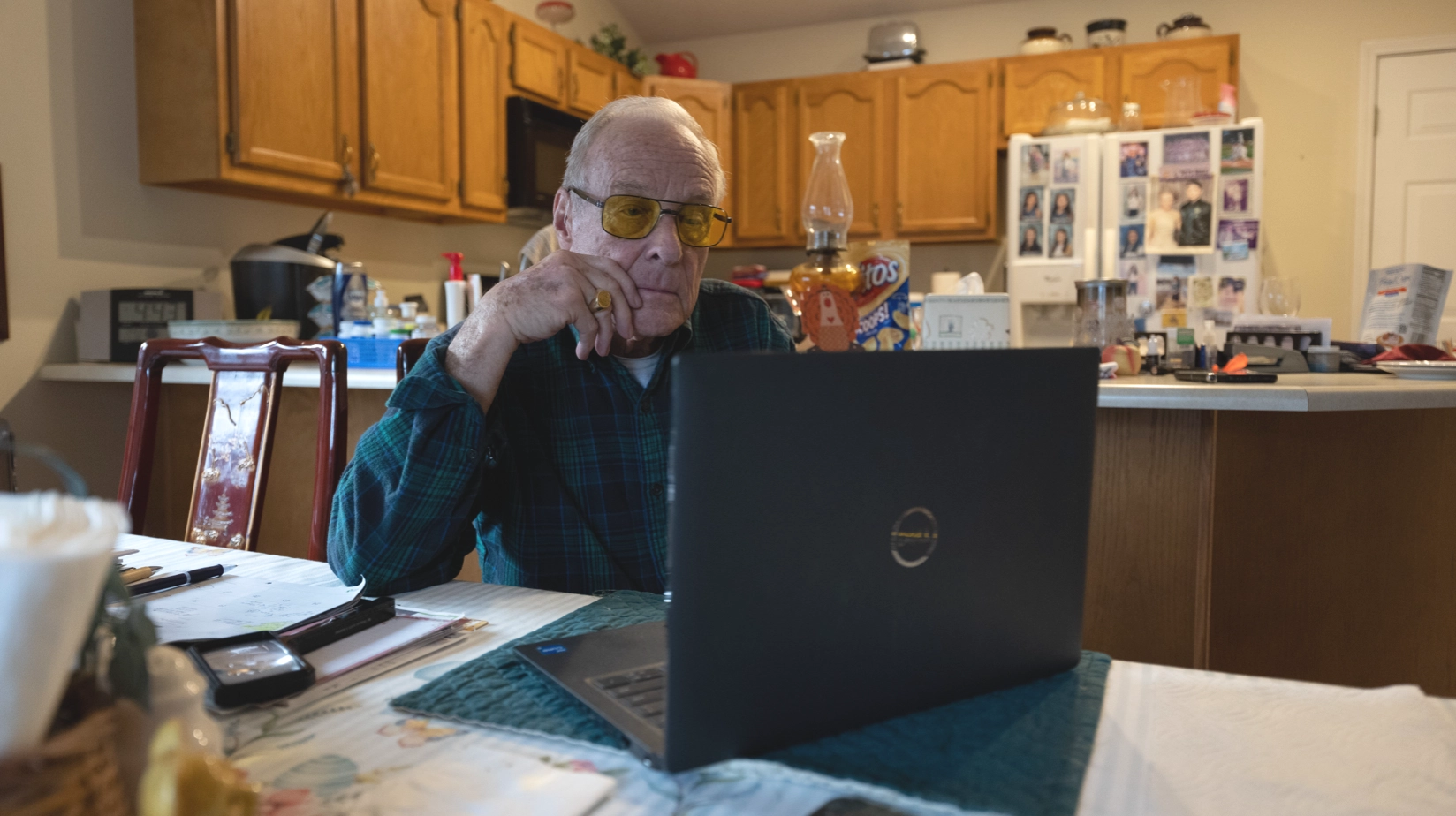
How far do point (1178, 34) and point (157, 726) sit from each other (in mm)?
4650

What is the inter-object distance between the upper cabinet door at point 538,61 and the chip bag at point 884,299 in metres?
2.60

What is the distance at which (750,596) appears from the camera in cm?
49

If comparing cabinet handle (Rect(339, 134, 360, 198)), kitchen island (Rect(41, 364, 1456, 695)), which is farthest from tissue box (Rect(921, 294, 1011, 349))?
cabinet handle (Rect(339, 134, 360, 198))

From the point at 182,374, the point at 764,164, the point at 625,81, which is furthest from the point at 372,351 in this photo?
the point at 764,164

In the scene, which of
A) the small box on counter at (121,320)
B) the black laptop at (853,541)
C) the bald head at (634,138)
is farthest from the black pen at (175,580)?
the small box on counter at (121,320)

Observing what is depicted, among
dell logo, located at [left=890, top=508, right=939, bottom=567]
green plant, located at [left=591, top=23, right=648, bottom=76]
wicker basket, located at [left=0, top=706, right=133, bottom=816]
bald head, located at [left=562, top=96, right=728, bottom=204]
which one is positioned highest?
green plant, located at [left=591, top=23, right=648, bottom=76]

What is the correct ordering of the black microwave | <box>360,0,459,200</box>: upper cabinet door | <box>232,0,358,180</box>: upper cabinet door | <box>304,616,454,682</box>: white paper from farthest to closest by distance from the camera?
the black microwave, <box>360,0,459,200</box>: upper cabinet door, <box>232,0,358,180</box>: upper cabinet door, <box>304,616,454,682</box>: white paper

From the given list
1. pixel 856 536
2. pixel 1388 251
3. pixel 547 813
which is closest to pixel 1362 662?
pixel 856 536

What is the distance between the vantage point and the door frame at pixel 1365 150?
4047 mm

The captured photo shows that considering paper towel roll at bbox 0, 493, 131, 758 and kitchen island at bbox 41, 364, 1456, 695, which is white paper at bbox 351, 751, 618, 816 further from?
kitchen island at bbox 41, 364, 1456, 695

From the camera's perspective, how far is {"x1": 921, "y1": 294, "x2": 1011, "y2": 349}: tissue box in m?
1.64

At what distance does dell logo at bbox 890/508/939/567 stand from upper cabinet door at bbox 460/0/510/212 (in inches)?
127

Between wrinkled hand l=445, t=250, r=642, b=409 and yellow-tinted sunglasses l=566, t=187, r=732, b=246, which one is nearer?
wrinkled hand l=445, t=250, r=642, b=409

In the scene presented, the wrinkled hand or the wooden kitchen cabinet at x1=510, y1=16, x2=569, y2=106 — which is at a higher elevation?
the wooden kitchen cabinet at x1=510, y1=16, x2=569, y2=106
